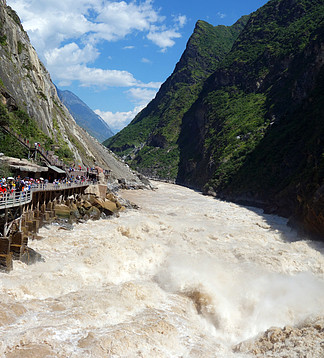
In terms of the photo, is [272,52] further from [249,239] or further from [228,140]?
[249,239]

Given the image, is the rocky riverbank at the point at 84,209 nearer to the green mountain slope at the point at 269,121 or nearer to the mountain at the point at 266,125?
the mountain at the point at 266,125

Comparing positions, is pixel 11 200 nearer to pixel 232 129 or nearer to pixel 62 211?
pixel 62 211

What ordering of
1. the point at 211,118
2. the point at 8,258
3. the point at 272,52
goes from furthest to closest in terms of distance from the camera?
the point at 211,118 < the point at 272,52 < the point at 8,258

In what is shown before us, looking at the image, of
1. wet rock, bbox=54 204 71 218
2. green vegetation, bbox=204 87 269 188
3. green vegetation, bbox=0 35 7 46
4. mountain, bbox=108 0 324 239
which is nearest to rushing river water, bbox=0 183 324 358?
wet rock, bbox=54 204 71 218

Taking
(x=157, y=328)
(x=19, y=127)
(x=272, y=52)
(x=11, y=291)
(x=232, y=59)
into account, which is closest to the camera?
(x=157, y=328)

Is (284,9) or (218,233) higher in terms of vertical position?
(284,9)

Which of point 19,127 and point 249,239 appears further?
point 19,127

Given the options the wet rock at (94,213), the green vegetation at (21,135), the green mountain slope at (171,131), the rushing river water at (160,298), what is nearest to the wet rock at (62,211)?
the rushing river water at (160,298)

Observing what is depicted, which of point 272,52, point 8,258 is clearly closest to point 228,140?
point 272,52
